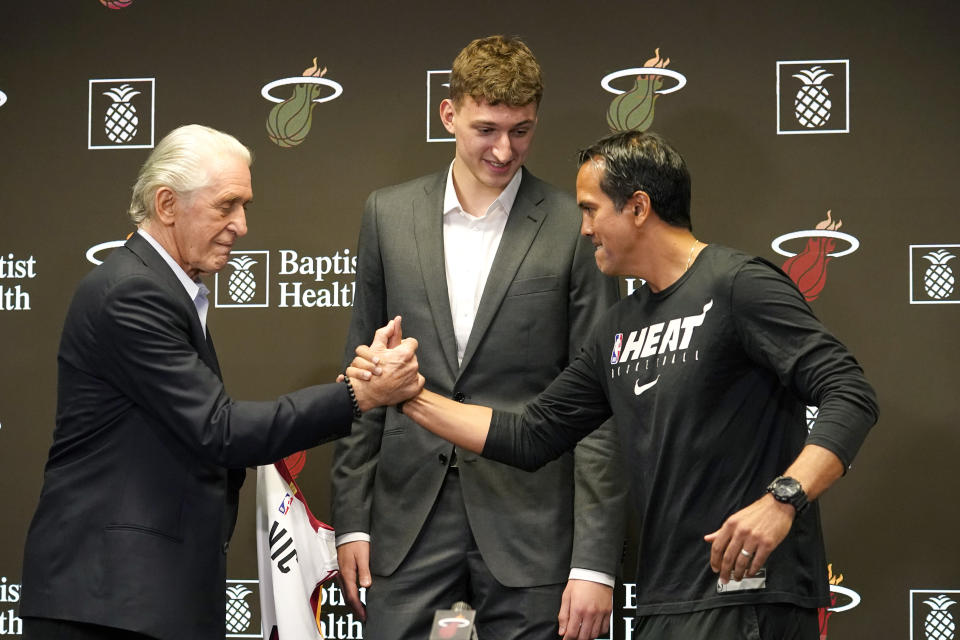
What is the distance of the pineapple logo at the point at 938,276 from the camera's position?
12.0 feet

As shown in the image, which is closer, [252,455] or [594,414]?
[252,455]

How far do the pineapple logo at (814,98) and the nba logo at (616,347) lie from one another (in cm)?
140

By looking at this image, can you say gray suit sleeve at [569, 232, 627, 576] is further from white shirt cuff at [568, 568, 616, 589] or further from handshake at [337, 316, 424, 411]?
handshake at [337, 316, 424, 411]

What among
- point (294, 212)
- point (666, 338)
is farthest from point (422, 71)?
point (666, 338)

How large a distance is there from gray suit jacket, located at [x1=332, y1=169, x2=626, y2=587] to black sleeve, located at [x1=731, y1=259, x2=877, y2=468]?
0.58m

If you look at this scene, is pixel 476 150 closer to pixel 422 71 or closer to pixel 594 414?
pixel 594 414

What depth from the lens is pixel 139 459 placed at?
100 inches

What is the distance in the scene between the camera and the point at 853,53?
3.73 m

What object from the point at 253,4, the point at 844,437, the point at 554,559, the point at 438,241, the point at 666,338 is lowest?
the point at 554,559

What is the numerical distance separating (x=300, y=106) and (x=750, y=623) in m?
2.43

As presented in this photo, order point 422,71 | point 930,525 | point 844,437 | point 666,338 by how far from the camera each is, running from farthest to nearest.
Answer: point 422,71
point 930,525
point 666,338
point 844,437

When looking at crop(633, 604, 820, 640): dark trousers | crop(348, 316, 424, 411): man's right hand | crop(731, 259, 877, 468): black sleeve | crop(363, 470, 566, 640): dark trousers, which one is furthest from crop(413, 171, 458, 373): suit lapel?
crop(633, 604, 820, 640): dark trousers

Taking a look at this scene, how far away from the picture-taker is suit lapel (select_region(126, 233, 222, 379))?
8.66ft

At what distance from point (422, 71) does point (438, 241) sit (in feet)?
3.63
